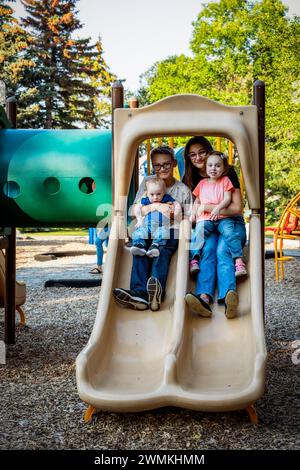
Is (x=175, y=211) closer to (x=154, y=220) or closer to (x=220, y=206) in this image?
(x=154, y=220)

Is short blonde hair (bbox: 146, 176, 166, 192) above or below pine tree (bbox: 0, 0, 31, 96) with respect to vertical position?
below

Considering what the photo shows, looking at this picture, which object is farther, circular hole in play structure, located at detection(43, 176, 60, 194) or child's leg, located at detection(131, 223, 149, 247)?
circular hole in play structure, located at detection(43, 176, 60, 194)

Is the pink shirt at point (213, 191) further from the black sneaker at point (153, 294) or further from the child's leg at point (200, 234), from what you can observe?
the black sneaker at point (153, 294)

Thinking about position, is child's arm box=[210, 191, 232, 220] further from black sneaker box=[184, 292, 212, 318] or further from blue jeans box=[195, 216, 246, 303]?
black sneaker box=[184, 292, 212, 318]

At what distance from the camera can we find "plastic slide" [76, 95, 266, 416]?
337 cm

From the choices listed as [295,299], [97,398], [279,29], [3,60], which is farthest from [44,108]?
[97,398]

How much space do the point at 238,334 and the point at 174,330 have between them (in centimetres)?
43

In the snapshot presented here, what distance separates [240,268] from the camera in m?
4.18

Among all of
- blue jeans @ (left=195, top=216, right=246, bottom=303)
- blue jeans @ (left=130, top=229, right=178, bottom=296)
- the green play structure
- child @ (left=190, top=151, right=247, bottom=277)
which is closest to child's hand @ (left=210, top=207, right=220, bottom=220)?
child @ (left=190, top=151, right=247, bottom=277)

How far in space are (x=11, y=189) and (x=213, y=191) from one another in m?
1.74

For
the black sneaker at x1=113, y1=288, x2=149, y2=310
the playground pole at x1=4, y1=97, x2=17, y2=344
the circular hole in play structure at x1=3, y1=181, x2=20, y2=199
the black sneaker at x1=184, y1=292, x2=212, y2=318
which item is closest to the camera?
the black sneaker at x1=184, y1=292, x2=212, y2=318

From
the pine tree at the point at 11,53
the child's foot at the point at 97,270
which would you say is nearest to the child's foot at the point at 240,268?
the child's foot at the point at 97,270

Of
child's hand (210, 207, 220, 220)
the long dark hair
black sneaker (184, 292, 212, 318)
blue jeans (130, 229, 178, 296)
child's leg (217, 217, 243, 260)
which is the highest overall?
the long dark hair
